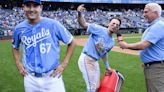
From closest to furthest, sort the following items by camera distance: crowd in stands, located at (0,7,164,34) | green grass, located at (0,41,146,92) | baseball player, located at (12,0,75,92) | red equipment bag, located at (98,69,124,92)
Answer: baseball player, located at (12,0,75,92), red equipment bag, located at (98,69,124,92), green grass, located at (0,41,146,92), crowd in stands, located at (0,7,164,34)

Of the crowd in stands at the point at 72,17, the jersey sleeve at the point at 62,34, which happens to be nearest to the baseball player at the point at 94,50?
the jersey sleeve at the point at 62,34

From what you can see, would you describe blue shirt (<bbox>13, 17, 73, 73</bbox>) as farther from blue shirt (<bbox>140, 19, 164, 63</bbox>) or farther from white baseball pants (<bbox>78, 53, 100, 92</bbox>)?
white baseball pants (<bbox>78, 53, 100, 92</bbox>)

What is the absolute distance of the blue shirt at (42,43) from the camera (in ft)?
15.8

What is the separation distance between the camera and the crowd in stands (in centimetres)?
3953

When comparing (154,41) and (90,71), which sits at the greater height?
(154,41)

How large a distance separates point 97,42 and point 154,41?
5.02ft

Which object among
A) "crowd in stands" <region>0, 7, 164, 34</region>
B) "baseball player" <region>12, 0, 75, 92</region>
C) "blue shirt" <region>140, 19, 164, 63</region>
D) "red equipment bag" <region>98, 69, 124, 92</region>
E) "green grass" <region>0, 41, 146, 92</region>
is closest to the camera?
"baseball player" <region>12, 0, 75, 92</region>

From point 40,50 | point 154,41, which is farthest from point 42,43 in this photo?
point 154,41

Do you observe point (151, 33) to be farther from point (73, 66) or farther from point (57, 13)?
point (57, 13)

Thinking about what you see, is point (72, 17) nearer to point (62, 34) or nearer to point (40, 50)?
point (62, 34)

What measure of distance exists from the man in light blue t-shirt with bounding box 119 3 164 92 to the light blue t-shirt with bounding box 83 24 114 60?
109 centimetres

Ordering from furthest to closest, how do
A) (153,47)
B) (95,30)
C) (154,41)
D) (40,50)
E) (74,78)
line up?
(74,78), (95,30), (153,47), (154,41), (40,50)

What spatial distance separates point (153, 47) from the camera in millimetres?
6207

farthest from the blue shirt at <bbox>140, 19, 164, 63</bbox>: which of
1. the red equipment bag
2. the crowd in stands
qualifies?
the crowd in stands
